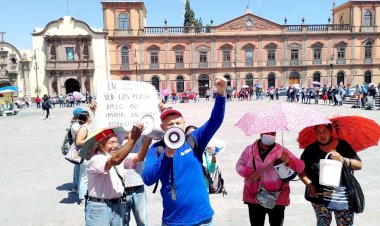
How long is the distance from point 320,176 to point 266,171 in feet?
1.57

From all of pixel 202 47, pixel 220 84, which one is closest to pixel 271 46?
pixel 202 47

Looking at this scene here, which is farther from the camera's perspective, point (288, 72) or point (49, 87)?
point (288, 72)

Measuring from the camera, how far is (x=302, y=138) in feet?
10.7

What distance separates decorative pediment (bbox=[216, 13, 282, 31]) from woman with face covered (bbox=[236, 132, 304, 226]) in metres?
42.5

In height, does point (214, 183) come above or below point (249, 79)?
below

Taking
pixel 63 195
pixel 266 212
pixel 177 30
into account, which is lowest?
pixel 63 195

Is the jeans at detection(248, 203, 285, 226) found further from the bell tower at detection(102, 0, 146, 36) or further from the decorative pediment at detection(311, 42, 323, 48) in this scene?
the decorative pediment at detection(311, 42, 323, 48)

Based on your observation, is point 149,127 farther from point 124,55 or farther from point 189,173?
point 124,55

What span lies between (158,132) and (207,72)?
4183 cm

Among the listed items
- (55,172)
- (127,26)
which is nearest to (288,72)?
(127,26)

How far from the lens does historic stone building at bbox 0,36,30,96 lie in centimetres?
3959

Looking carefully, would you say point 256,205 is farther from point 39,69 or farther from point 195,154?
point 39,69

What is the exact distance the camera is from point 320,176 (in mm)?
2824

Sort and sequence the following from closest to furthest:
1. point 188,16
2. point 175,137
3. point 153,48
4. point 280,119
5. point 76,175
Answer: point 175,137 → point 280,119 → point 76,175 → point 153,48 → point 188,16
